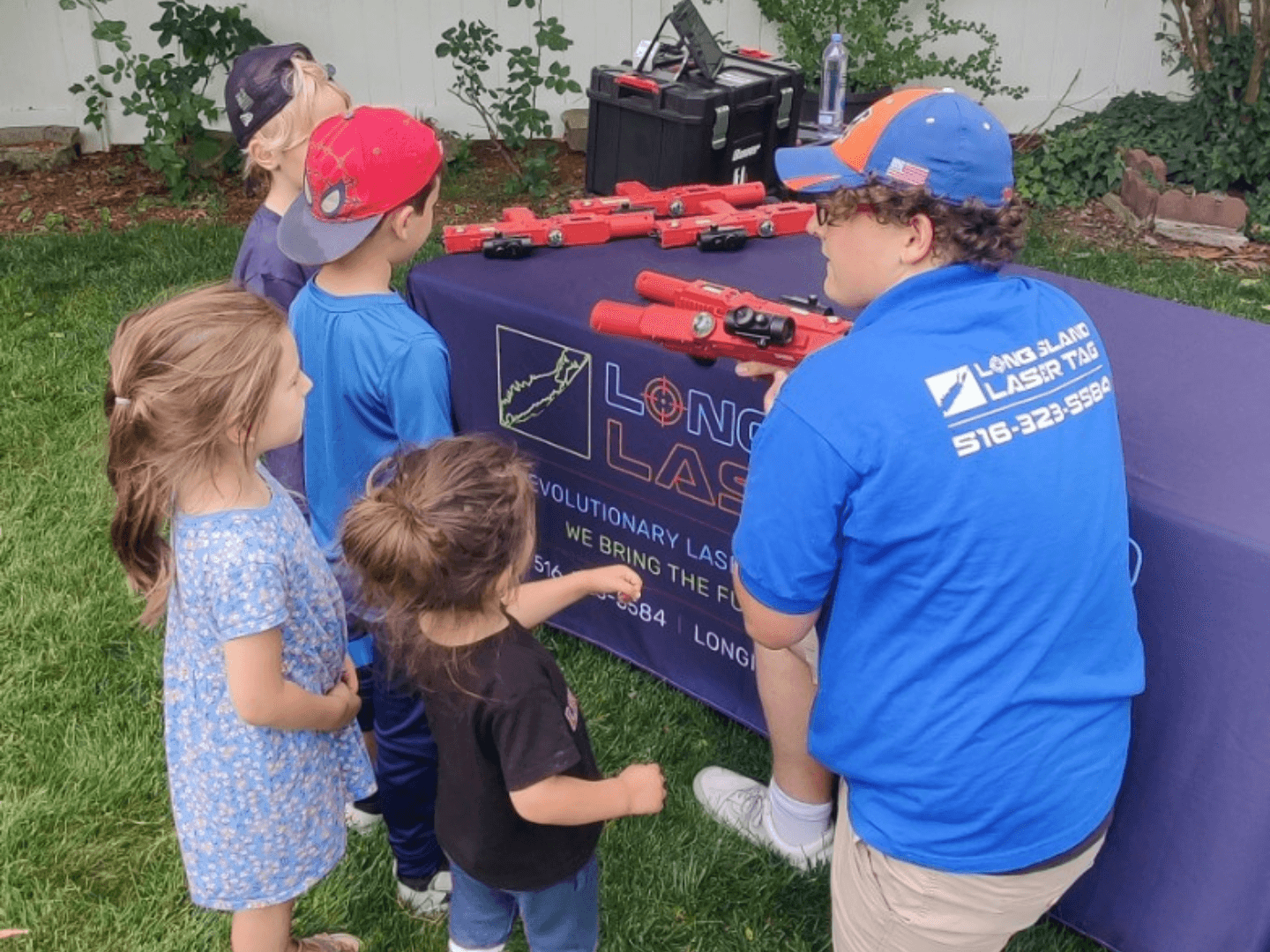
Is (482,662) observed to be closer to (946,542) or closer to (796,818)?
(946,542)

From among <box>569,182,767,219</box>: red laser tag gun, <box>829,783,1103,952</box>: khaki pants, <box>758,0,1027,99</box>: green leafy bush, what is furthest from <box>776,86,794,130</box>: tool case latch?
<box>829,783,1103,952</box>: khaki pants

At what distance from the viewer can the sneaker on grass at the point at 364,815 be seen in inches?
110

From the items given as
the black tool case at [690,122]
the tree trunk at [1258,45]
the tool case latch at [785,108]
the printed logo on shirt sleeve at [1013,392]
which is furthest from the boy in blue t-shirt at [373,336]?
the tree trunk at [1258,45]

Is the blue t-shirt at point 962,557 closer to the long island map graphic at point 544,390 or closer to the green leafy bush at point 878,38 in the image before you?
the long island map graphic at point 544,390

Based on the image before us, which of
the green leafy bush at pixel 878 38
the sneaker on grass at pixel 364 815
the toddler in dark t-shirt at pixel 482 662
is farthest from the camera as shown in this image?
the green leafy bush at pixel 878 38

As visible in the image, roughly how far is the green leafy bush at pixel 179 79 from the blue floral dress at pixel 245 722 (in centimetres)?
546

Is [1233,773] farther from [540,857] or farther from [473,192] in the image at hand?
[473,192]

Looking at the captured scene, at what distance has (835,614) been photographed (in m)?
1.83

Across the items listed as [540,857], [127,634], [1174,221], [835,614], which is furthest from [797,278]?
[1174,221]

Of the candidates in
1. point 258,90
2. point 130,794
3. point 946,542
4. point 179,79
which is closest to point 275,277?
point 258,90

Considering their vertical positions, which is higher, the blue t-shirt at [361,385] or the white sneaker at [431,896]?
the blue t-shirt at [361,385]

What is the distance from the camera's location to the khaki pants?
1.82 m

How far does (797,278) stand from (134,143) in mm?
6189

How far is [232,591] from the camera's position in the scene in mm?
1810
